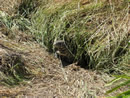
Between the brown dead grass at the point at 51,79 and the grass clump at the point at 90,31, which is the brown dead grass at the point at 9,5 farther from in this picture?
the brown dead grass at the point at 51,79

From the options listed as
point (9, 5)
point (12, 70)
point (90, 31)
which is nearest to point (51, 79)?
point (12, 70)

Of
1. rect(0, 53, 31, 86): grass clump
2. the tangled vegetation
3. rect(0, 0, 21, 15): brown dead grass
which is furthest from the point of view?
rect(0, 0, 21, 15): brown dead grass

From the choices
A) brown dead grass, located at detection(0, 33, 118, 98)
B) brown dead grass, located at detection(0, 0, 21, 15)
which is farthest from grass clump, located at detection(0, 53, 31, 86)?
brown dead grass, located at detection(0, 0, 21, 15)

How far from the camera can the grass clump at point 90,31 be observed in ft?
9.87

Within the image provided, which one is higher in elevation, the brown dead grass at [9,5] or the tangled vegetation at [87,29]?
the brown dead grass at [9,5]

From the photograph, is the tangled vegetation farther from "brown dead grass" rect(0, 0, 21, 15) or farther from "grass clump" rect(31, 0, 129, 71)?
"brown dead grass" rect(0, 0, 21, 15)

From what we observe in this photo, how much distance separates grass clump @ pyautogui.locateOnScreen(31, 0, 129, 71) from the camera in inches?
118

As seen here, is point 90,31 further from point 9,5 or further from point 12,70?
point 9,5

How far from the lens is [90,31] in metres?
3.16

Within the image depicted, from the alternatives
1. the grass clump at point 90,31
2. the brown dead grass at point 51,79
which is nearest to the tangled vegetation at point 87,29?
the grass clump at point 90,31

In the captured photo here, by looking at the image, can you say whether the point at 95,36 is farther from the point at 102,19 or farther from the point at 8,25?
the point at 8,25

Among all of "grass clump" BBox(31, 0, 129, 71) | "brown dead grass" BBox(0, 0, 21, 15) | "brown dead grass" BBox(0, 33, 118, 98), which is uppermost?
"brown dead grass" BBox(0, 0, 21, 15)

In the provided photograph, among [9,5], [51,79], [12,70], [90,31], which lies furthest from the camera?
[9,5]

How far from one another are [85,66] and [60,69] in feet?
1.52
